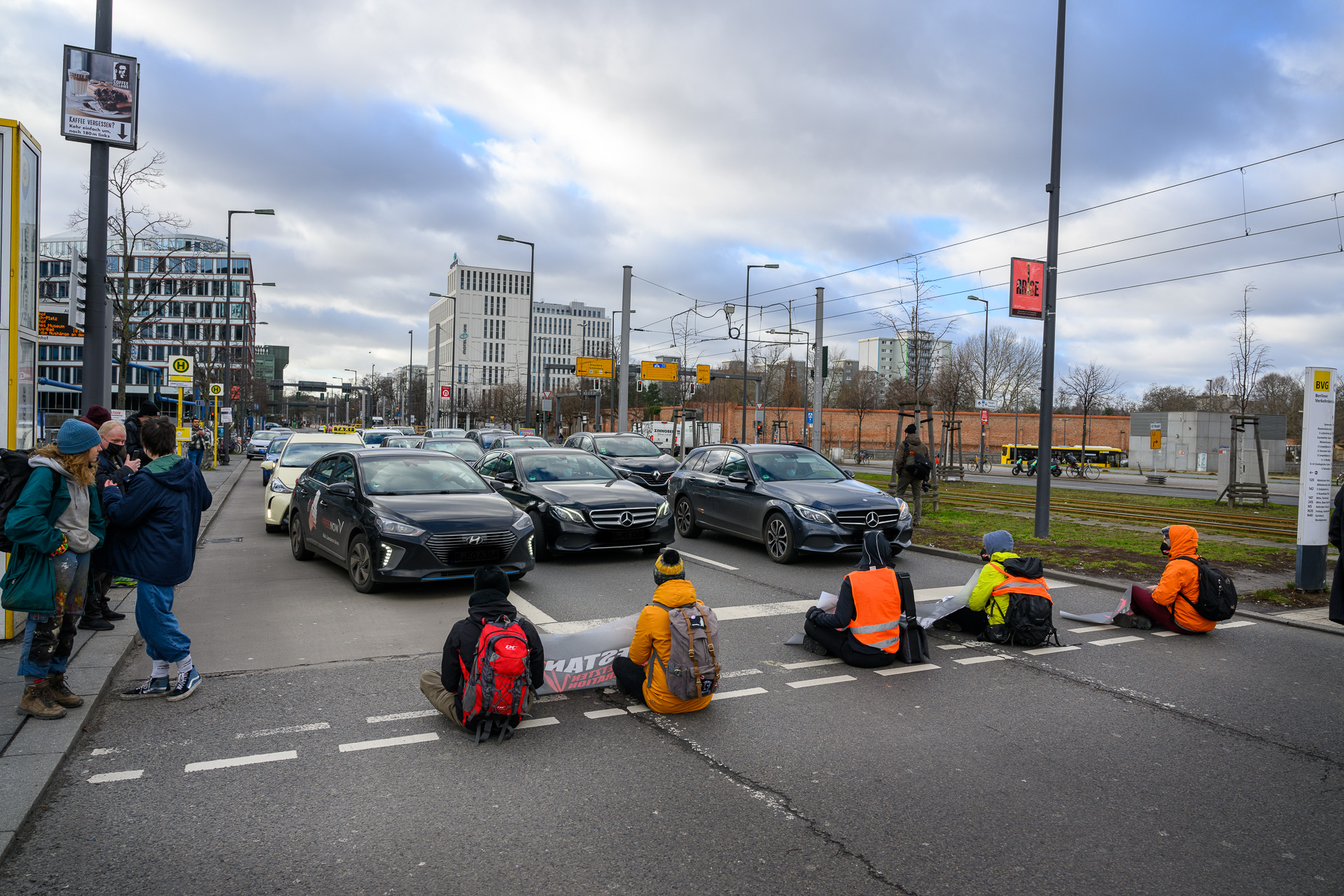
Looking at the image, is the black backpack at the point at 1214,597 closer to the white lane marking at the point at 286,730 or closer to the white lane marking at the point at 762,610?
the white lane marking at the point at 762,610

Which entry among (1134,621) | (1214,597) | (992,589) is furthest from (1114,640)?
(992,589)

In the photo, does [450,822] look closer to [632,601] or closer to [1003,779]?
[1003,779]

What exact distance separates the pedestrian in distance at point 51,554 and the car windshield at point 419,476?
4.62 m

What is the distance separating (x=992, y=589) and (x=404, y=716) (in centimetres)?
479

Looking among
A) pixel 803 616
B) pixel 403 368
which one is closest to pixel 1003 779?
pixel 803 616

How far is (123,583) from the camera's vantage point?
30.7ft

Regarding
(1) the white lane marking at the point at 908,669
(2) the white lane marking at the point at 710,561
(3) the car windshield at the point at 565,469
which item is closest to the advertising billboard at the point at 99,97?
(3) the car windshield at the point at 565,469

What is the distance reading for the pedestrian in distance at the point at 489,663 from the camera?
4.89 metres

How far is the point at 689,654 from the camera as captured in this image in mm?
5293

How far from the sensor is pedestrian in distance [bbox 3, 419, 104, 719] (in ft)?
16.1

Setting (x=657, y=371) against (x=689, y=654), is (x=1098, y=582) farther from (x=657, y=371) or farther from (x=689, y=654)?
(x=657, y=371)

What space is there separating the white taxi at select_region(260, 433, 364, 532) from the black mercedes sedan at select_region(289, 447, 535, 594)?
3.19 meters

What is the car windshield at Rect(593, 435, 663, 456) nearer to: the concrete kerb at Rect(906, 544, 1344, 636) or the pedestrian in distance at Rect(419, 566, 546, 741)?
the concrete kerb at Rect(906, 544, 1344, 636)

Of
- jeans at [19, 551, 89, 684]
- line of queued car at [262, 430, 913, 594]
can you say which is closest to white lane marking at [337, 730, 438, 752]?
jeans at [19, 551, 89, 684]
